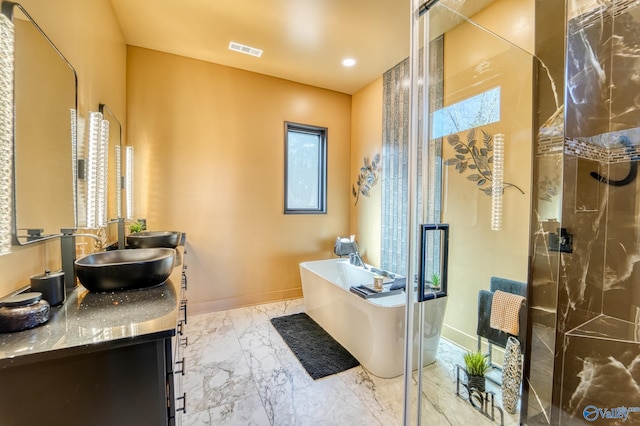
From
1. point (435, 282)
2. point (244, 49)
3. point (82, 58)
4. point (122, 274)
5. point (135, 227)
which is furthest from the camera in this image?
point (244, 49)

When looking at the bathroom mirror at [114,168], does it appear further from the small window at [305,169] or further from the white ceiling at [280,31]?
the small window at [305,169]

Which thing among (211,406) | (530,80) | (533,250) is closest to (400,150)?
(530,80)

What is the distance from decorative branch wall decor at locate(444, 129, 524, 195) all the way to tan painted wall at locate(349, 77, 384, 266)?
1.48 m

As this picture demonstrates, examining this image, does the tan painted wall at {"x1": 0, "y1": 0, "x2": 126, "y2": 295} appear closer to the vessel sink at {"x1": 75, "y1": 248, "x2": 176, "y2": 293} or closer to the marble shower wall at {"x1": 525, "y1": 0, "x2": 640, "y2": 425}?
the vessel sink at {"x1": 75, "y1": 248, "x2": 176, "y2": 293}

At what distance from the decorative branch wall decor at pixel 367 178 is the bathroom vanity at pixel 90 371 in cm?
315

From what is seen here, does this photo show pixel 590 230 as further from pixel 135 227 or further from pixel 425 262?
pixel 135 227

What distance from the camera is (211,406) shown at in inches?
74.5

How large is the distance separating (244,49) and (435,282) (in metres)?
3.08

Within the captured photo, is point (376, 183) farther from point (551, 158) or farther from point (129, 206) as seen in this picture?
point (129, 206)

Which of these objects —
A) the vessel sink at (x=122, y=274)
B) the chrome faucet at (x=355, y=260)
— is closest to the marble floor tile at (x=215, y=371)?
the vessel sink at (x=122, y=274)

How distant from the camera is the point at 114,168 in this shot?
240cm

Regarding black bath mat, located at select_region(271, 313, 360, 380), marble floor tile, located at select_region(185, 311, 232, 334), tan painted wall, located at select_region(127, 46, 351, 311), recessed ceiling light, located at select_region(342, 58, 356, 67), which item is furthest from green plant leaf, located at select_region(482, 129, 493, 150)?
marble floor tile, located at select_region(185, 311, 232, 334)

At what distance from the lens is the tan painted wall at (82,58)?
3.84 feet

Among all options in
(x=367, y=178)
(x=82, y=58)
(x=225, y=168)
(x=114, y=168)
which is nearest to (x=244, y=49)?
(x=225, y=168)
